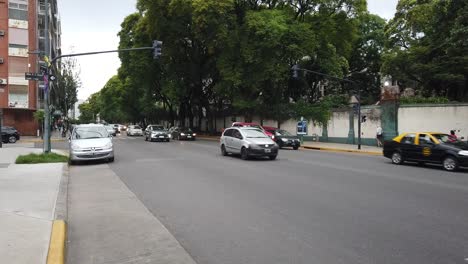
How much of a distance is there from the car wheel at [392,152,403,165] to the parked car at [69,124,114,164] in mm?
12382

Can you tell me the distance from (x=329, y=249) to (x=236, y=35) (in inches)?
1206

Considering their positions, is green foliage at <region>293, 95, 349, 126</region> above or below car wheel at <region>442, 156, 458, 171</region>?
above

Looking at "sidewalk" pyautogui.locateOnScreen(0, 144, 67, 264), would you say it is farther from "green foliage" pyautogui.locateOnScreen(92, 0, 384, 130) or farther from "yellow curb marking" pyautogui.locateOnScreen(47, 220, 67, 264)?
"green foliage" pyautogui.locateOnScreen(92, 0, 384, 130)

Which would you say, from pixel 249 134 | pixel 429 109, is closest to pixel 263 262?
pixel 249 134

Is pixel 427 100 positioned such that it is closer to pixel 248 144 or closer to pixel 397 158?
pixel 397 158

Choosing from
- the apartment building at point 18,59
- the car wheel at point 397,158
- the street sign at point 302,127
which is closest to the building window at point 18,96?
the apartment building at point 18,59

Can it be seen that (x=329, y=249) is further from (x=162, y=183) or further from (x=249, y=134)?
(x=249, y=134)

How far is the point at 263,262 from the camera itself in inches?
203

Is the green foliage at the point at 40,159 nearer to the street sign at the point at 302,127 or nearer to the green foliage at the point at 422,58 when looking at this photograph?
the street sign at the point at 302,127

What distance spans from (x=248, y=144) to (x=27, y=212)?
39.5 feet

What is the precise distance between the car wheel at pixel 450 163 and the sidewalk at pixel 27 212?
13530 mm

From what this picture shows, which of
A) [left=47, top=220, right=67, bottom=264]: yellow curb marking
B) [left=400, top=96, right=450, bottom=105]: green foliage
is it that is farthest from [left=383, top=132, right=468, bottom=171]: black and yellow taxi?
[left=47, top=220, right=67, bottom=264]: yellow curb marking

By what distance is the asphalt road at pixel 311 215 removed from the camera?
551 cm

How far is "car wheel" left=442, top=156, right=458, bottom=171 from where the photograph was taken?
1520cm
